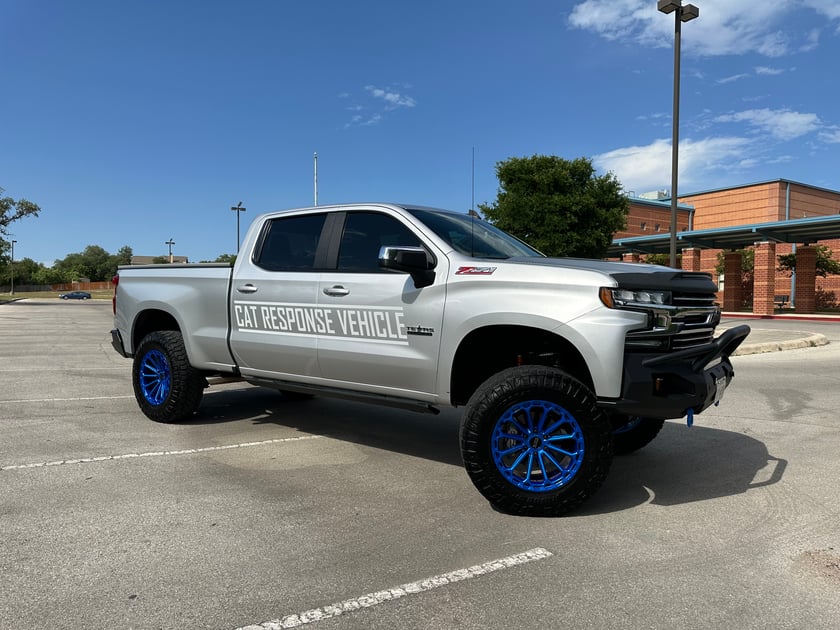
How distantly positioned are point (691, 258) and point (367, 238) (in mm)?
37895

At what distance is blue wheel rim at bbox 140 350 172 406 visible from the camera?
6.03 meters

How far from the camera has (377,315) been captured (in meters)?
4.47

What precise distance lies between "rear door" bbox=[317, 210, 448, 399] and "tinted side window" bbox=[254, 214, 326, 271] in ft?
1.02

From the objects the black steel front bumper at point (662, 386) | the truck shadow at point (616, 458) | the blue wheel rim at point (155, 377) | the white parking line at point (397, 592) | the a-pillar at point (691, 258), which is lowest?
the white parking line at point (397, 592)

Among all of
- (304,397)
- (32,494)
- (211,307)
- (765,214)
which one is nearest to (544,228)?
(304,397)

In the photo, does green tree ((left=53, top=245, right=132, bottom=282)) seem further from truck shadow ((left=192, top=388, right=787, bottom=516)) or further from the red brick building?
truck shadow ((left=192, top=388, right=787, bottom=516))

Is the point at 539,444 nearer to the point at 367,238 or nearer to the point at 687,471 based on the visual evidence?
the point at 687,471

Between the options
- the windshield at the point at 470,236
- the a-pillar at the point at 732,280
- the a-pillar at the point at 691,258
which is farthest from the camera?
the a-pillar at the point at 732,280

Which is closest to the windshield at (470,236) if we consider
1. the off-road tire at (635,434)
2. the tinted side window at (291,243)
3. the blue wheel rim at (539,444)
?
the tinted side window at (291,243)

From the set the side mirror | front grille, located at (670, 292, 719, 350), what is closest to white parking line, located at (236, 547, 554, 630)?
front grille, located at (670, 292, 719, 350)

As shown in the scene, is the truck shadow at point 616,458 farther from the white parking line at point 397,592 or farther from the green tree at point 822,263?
the green tree at point 822,263

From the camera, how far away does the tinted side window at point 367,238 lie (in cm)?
464

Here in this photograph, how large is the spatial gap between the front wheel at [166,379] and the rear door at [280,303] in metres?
0.74

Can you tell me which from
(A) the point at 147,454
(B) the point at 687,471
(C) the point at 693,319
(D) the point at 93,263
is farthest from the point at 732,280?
(D) the point at 93,263
